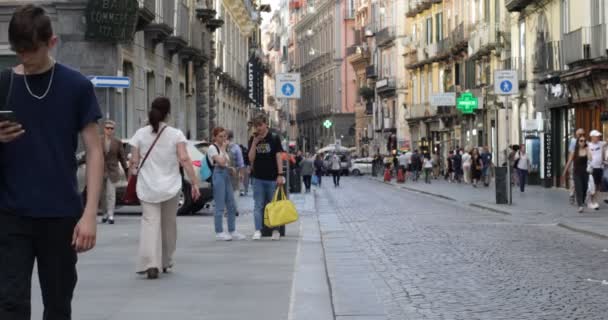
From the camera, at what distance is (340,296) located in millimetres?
10344

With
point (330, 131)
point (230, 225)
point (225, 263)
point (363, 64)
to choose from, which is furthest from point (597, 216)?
point (330, 131)

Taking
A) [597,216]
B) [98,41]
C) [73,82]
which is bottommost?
[597,216]

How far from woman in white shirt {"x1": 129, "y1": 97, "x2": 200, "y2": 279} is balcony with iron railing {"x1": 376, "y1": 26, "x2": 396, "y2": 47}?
79.7 metres

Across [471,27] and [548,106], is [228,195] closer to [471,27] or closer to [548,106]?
[548,106]

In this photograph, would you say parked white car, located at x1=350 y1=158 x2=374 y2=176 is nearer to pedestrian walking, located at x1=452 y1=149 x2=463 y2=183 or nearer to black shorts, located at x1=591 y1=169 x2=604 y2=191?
pedestrian walking, located at x1=452 y1=149 x2=463 y2=183

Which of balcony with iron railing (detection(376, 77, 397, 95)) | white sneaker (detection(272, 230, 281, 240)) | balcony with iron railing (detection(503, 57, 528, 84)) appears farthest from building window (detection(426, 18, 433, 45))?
white sneaker (detection(272, 230, 281, 240))

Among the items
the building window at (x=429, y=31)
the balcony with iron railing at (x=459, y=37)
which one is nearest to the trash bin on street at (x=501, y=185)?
the balcony with iron railing at (x=459, y=37)

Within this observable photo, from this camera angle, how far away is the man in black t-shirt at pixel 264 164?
17453 millimetres

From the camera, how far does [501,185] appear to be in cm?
2939

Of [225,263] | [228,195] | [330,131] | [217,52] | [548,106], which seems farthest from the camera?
[330,131]

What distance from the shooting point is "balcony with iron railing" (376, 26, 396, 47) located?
92125 millimetres

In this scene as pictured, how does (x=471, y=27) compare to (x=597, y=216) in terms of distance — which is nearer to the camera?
(x=597, y=216)

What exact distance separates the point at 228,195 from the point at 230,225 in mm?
424

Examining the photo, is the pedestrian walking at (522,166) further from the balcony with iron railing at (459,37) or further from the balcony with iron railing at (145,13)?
the balcony with iron railing at (459,37)
